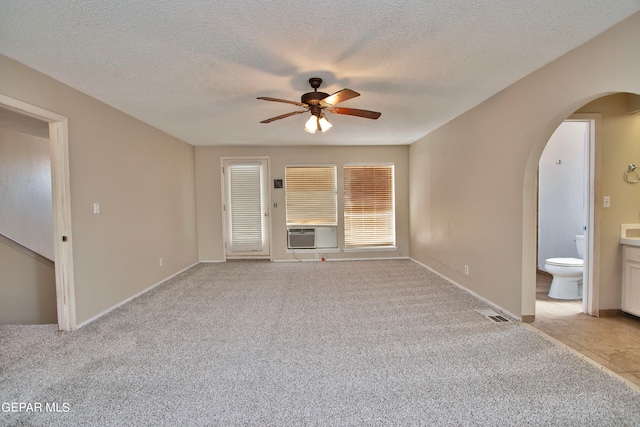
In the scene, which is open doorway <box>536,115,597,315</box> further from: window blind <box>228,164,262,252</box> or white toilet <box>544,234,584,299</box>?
window blind <box>228,164,262,252</box>

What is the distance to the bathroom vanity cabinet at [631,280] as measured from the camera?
2.65 metres

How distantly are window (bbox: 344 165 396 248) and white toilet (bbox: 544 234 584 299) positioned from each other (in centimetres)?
270

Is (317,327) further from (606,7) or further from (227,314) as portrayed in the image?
(606,7)

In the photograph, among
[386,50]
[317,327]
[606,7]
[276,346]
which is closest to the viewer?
[606,7]

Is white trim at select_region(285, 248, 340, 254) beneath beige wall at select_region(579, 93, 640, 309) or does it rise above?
beneath

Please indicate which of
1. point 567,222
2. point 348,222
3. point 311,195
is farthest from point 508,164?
point 311,195

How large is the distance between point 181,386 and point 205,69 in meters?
2.32

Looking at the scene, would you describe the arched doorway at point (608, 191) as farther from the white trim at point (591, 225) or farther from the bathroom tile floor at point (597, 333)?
the bathroom tile floor at point (597, 333)

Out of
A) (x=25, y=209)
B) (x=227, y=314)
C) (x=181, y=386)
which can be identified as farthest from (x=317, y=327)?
(x=25, y=209)

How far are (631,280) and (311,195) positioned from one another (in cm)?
438

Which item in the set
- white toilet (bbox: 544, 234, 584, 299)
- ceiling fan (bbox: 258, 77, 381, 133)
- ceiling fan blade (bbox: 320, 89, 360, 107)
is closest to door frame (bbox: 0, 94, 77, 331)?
ceiling fan (bbox: 258, 77, 381, 133)

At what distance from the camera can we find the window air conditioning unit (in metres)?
5.65

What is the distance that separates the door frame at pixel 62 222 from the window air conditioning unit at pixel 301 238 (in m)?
3.45

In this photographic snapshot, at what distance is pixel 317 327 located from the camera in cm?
263
